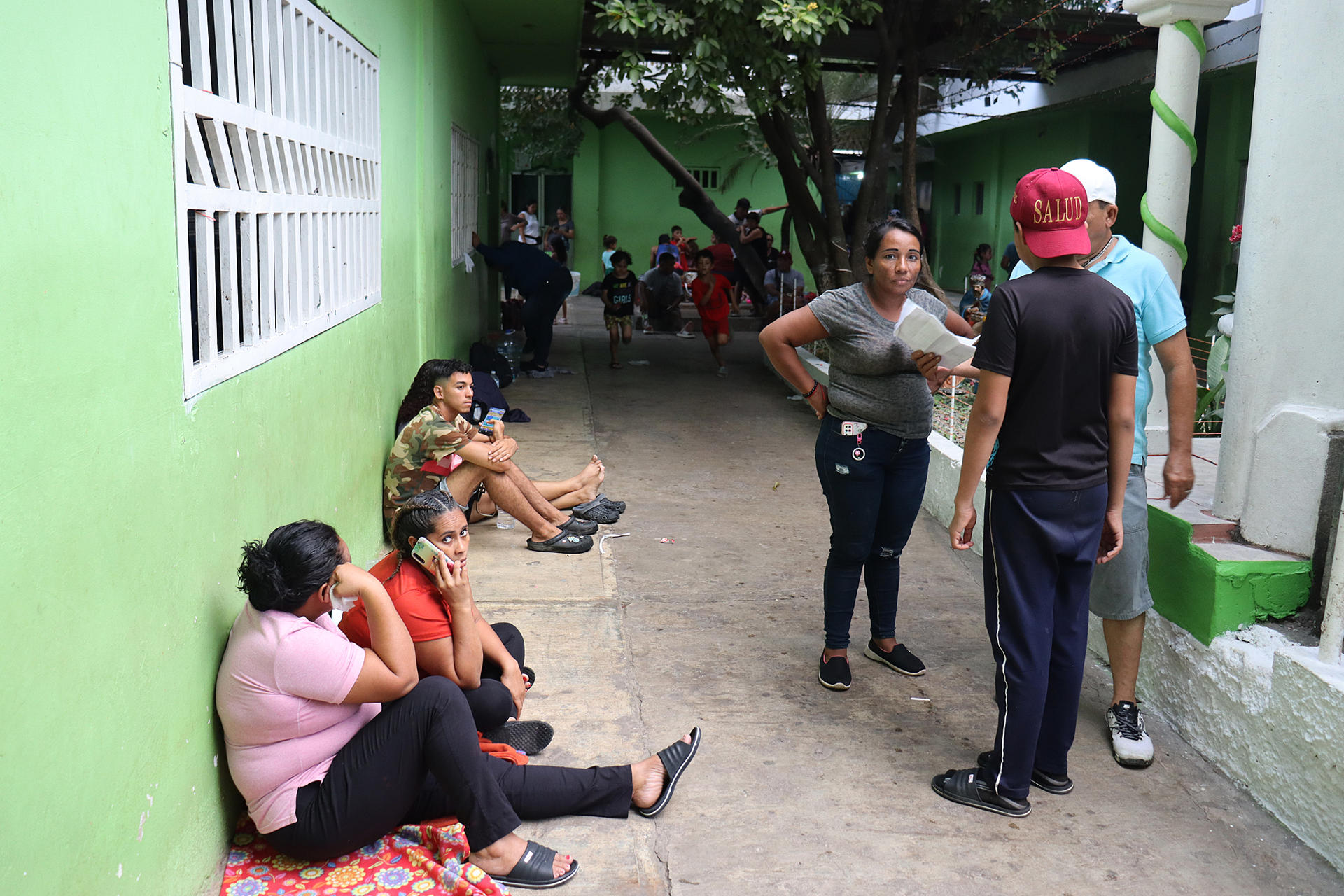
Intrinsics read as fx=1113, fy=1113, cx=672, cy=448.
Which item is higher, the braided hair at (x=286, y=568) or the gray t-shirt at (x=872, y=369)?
the gray t-shirt at (x=872, y=369)

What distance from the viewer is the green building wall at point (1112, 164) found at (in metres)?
14.0

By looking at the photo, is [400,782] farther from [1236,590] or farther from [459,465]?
[459,465]

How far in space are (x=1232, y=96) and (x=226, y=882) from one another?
47.7 feet

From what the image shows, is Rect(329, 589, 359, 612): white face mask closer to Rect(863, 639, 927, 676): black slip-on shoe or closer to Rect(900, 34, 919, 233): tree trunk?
Rect(863, 639, 927, 676): black slip-on shoe

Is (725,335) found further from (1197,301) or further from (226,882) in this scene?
(226,882)

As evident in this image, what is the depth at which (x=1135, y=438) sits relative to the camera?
138 inches

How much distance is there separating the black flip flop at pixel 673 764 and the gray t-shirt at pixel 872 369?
48.6 inches

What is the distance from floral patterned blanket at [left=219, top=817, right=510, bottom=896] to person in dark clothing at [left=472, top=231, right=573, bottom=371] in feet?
28.0

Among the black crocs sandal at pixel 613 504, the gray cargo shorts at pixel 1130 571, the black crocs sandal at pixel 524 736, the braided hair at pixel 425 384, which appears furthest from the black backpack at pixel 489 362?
the gray cargo shorts at pixel 1130 571

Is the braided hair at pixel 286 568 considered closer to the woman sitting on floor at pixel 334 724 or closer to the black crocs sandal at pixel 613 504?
the woman sitting on floor at pixel 334 724

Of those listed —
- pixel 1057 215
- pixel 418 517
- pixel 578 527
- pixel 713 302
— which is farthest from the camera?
pixel 713 302

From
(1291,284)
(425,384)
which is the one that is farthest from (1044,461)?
(425,384)

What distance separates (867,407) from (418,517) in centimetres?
160

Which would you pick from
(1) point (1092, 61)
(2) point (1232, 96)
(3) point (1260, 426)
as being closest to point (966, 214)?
(1) point (1092, 61)
